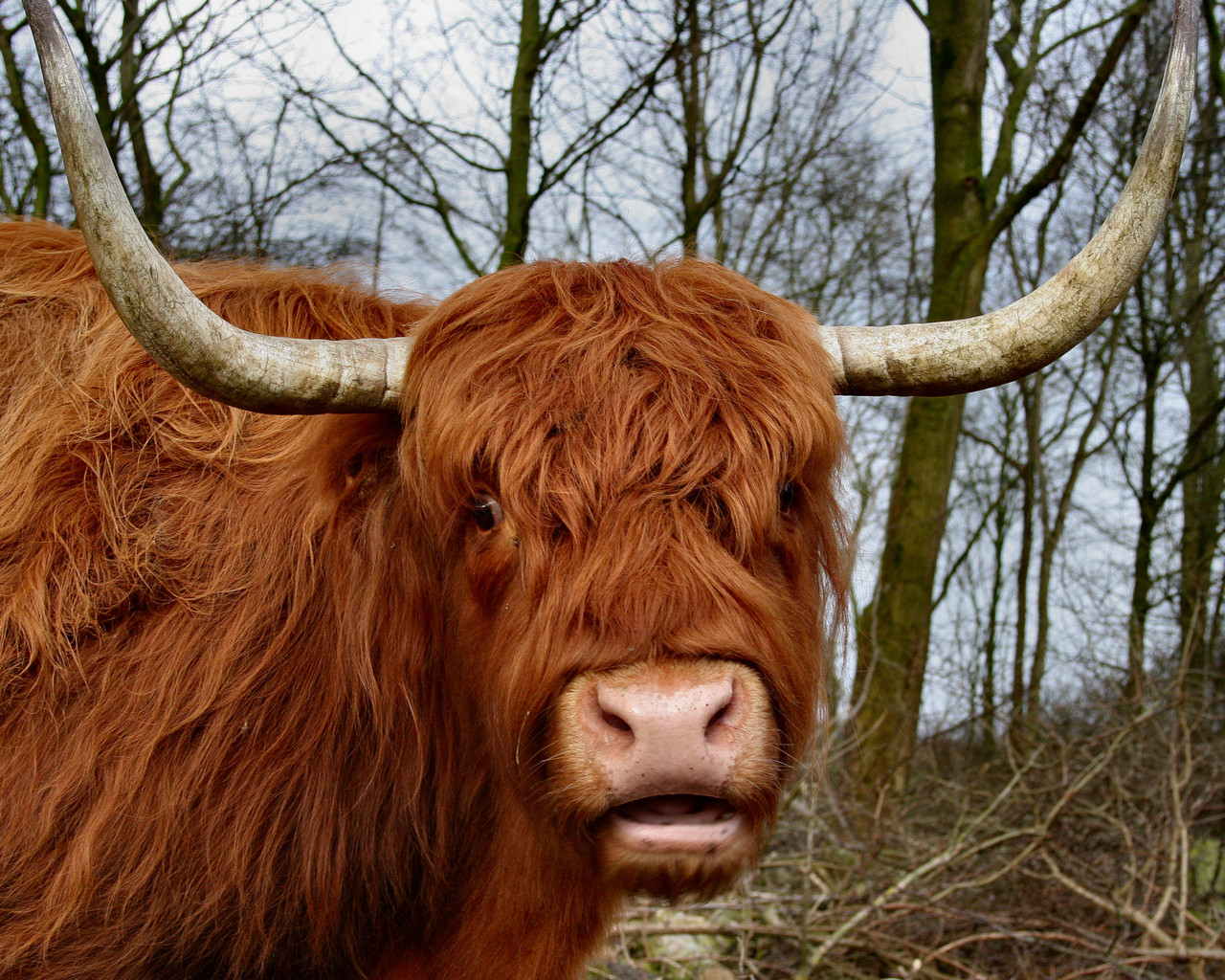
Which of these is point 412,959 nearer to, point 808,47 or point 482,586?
point 482,586

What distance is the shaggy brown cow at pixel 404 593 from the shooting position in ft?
6.67

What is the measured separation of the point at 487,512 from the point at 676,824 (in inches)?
32.8

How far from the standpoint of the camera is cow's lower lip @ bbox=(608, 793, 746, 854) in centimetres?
189

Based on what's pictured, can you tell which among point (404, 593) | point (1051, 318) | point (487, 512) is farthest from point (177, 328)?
point (1051, 318)

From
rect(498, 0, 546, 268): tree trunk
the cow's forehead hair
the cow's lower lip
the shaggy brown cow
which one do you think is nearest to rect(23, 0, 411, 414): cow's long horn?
the shaggy brown cow

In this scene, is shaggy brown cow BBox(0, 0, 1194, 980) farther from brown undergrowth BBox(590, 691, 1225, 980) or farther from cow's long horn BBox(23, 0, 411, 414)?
brown undergrowth BBox(590, 691, 1225, 980)

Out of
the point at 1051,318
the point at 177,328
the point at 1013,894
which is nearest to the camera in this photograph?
the point at 177,328

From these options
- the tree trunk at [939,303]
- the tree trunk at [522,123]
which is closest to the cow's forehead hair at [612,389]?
the tree trunk at [522,123]

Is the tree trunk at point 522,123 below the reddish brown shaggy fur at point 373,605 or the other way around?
the other way around

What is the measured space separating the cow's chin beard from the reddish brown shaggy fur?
13 cm

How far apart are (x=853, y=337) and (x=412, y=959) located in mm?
2075

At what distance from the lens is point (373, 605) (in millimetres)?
2551

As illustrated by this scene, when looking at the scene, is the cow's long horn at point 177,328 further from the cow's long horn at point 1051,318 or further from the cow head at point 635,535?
the cow's long horn at point 1051,318

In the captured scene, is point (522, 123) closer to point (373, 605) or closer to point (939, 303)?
point (939, 303)
